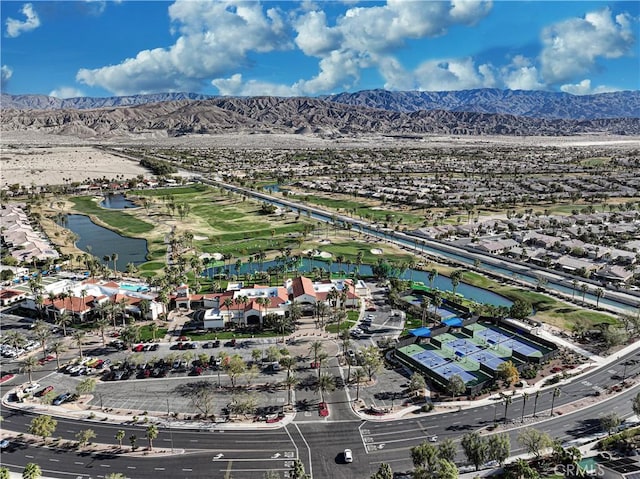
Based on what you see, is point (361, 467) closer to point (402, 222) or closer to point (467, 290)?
point (467, 290)

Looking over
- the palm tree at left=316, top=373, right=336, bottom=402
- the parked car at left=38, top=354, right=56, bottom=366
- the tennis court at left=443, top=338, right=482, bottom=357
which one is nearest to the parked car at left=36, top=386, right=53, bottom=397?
the parked car at left=38, top=354, right=56, bottom=366

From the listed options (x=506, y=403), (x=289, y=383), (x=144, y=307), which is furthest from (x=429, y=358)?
(x=144, y=307)

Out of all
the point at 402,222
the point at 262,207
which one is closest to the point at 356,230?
the point at 402,222

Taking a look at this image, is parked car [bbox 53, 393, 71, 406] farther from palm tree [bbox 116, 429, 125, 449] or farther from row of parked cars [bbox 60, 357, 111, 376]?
palm tree [bbox 116, 429, 125, 449]

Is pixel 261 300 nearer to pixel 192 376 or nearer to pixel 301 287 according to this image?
pixel 301 287

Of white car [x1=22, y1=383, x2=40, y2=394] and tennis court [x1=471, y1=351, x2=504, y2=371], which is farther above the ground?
tennis court [x1=471, y1=351, x2=504, y2=371]

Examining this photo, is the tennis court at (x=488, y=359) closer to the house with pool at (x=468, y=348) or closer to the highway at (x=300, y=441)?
the house with pool at (x=468, y=348)
